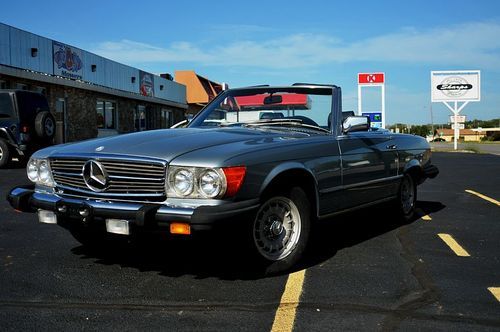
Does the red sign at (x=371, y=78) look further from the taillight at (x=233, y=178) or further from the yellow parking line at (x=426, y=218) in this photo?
the taillight at (x=233, y=178)

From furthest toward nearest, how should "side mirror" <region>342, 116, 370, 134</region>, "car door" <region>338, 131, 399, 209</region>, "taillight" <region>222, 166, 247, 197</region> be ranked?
"side mirror" <region>342, 116, 370, 134</region> → "car door" <region>338, 131, 399, 209</region> → "taillight" <region>222, 166, 247, 197</region>

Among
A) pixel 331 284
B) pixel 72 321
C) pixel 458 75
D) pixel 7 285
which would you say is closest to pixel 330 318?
pixel 331 284

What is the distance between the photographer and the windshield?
5230 mm

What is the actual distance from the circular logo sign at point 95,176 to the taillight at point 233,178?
96 cm

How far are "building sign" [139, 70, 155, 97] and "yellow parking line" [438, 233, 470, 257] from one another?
24661 millimetres

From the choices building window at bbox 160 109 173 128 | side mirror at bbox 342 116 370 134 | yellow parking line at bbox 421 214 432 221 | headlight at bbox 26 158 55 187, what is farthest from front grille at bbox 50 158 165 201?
building window at bbox 160 109 173 128

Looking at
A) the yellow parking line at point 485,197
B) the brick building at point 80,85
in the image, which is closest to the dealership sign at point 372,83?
the brick building at point 80,85

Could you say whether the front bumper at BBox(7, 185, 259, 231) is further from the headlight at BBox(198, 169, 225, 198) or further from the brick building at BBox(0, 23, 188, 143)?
the brick building at BBox(0, 23, 188, 143)

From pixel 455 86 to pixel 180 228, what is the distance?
34.2 metres

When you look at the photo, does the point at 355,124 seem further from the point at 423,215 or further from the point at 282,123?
the point at 423,215

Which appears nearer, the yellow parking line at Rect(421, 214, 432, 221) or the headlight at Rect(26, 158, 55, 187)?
the headlight at Rect(26, 158, 55, 187)

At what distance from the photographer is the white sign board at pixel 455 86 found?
3400 centimetres

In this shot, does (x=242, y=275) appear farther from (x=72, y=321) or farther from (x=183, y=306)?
(x=72, y=321)

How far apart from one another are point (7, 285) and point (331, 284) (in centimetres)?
246
